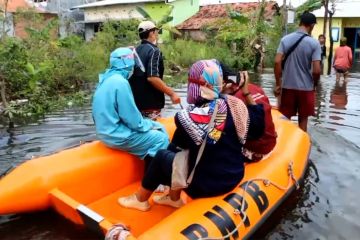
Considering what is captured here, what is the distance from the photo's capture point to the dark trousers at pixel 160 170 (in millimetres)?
3434

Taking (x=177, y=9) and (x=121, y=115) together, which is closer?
(x=121, y=115)

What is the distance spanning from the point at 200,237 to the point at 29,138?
15.0 ft

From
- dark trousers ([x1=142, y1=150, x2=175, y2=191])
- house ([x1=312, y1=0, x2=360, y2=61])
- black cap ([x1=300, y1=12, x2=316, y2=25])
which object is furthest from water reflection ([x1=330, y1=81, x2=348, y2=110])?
house ([x1=312, y1=0, x2=360, y2=61])

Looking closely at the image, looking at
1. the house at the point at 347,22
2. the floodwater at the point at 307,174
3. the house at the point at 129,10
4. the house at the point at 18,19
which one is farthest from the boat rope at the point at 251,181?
the house at the point at 347,22

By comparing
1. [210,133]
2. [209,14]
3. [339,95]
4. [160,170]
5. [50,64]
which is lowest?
[339,95]

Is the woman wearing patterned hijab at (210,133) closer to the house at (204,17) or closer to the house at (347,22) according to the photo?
the house at (204,17)

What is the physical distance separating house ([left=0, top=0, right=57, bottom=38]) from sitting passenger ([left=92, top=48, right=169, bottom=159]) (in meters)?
7.23

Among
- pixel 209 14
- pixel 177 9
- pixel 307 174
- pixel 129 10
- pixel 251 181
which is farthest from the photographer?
pixel 177 9

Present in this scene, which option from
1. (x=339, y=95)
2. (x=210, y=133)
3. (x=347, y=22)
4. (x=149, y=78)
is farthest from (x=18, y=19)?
(x=347, y=22)

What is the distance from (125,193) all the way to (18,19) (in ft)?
38.7

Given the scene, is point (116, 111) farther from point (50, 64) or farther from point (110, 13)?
point (110, 13)

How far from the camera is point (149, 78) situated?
4844 mm

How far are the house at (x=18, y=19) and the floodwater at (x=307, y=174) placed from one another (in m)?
4.47

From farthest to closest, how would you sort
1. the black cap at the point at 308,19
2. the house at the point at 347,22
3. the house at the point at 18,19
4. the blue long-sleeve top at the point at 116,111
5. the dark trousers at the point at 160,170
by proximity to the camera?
the house at the point at 347,22 → the house at the point at 18,19 → the black cap at the point at 308,19 → the blue long-sleeve top at the point at 116,111 → the dark trousers at the point at 160,170
